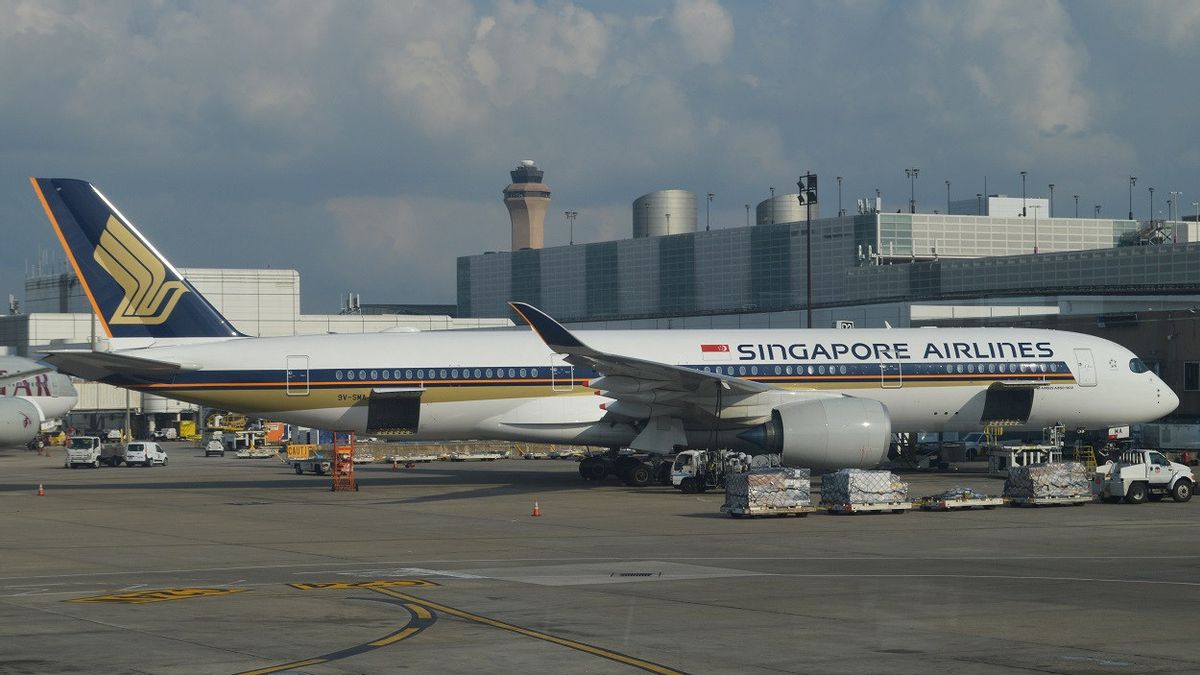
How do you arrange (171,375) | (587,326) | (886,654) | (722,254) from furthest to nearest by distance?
(722,254) → (587,326) → (171,375) → (886,654)

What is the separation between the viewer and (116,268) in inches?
1715

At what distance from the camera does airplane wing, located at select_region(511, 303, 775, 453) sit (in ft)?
127

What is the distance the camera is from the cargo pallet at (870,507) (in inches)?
1366

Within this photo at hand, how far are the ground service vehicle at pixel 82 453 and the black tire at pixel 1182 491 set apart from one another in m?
52.9

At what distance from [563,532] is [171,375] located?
17516 millimetres

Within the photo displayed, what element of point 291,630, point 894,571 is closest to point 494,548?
point 894,571

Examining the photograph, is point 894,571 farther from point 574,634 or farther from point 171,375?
point 171,375

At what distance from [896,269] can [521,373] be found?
107 metres

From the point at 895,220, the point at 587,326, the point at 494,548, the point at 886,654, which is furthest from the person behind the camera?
the point at 895,220

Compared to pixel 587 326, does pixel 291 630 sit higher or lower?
lower

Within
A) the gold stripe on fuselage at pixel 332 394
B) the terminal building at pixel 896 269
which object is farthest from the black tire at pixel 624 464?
the terminal building at pixel 896 269

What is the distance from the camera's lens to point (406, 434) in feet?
145

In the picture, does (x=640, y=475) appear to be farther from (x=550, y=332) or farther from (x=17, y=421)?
(x=17, y=421)

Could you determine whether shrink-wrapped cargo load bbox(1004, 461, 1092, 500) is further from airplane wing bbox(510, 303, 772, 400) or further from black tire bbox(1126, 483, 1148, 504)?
airplane wing bbox(510, 303, 772, 400)
